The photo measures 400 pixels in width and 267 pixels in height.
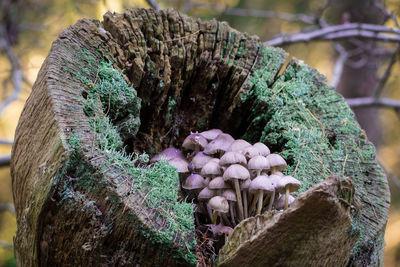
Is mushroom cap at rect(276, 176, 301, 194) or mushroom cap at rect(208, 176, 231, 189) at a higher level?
mushroom cap at rect(276, 176, 301, 194)

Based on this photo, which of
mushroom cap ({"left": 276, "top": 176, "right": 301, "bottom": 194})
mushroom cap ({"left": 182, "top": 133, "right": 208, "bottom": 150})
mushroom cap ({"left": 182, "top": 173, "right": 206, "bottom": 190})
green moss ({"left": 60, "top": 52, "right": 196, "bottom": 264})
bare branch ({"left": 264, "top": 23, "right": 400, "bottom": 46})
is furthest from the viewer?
bare branch ({"left": 264, "top": 23, "right": 400, "bottom": 46})

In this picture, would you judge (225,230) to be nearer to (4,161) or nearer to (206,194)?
(206,194)

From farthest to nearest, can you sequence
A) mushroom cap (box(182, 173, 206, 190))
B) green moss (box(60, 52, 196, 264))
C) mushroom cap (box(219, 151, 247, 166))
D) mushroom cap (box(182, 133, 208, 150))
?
mushroom cap (box(182, 133, 208, 150)) → mushroom cap (box(182, 173, 206, 190)) → mushroom cap (box(219, 151, 247, 166)) → green moss (box(60, 52, 196, 264))

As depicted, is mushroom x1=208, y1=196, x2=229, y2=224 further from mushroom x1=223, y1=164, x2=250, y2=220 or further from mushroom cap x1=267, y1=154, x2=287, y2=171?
mushroom cap x1=267, y1=154, x2=287, y2=171

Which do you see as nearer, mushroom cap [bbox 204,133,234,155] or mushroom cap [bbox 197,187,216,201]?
mushroom cap [bbox 197,187,216,201]

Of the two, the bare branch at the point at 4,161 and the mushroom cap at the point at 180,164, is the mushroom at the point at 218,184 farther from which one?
the bare branch at the point at 4,161

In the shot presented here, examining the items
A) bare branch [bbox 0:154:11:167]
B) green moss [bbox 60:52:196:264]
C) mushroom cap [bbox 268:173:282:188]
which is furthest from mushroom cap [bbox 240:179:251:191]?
bare branch [bbox 0:154:11:167]

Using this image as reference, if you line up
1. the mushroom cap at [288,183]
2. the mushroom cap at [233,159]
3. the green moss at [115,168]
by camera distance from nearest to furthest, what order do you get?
the green moss at [115,168]
the mushroom cap at [288,183]
the mushroom cap at [233,159]

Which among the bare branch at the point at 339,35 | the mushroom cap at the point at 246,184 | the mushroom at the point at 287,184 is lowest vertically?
the mushroom cap at the point at 246,184

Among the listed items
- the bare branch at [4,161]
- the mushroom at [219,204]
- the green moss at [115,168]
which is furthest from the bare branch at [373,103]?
the bare branch at [4,161]
